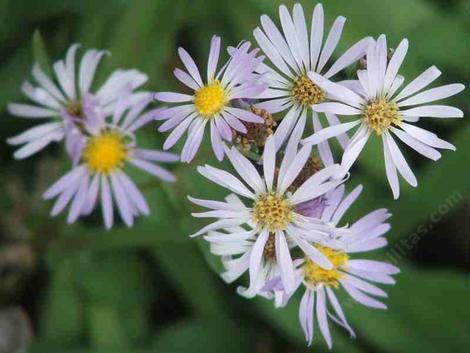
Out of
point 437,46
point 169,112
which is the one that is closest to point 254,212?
point 169,112

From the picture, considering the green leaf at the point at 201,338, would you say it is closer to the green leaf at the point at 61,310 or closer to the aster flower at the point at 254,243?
the green leaf at the point at 61,310

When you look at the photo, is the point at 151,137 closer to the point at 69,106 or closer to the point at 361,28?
the point at 69,106

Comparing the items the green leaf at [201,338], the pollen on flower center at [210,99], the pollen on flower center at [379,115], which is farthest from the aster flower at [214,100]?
the green leaf at [201,338]

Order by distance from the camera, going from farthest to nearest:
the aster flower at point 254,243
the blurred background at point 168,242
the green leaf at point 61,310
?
the green leaf at point 61,310
the blurred background at point 168,242
the aster flower at point 254,243

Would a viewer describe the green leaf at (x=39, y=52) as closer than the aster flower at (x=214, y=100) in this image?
No

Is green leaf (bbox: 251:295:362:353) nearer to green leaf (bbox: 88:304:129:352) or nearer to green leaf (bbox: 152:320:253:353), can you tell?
green leaf (bbox: 152:320:253:353)

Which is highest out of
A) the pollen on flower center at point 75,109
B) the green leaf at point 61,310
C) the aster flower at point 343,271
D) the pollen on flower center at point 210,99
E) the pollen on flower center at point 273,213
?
the pollen on flower center at point 75,109

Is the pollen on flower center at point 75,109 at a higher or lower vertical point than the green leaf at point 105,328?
higher
